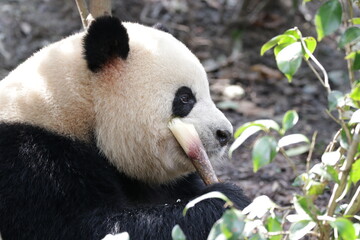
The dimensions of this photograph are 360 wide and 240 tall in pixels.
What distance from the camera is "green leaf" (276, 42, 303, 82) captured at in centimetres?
236

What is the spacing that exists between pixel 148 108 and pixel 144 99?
2.3 inches

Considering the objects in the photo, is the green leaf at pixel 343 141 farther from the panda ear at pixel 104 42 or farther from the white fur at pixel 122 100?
the panda ear at pixel 104 42

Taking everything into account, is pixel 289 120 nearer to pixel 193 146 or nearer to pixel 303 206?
pixel 303 206

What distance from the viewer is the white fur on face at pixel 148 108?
3684 millimetres

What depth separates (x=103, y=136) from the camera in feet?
12.1

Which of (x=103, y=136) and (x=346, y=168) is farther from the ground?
(x=346, y=168)

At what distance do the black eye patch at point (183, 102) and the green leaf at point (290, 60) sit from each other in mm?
1426

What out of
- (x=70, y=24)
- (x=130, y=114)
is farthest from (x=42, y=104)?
(x=70, y=24)

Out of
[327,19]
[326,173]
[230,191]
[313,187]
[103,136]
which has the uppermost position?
[327,19]

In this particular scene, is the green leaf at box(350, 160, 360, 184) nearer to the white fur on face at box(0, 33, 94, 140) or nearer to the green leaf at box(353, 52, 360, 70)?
the green leaf at box(353, 52, 360, 70)

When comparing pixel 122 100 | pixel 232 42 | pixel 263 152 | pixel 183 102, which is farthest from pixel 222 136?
pixel 232 42

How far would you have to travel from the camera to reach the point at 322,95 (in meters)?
7.83

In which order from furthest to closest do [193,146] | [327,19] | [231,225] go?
[193,146], [327,19], [231,225]

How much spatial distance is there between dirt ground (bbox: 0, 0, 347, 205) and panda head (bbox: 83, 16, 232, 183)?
2664mm
